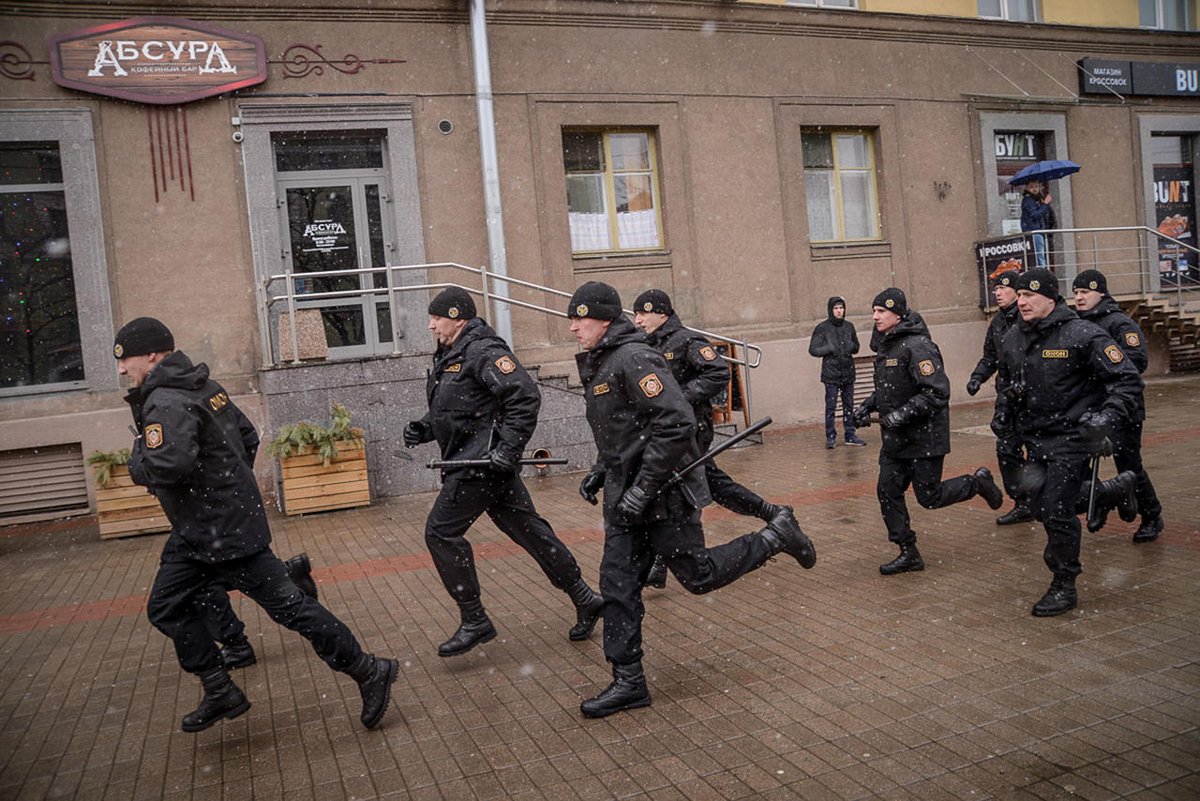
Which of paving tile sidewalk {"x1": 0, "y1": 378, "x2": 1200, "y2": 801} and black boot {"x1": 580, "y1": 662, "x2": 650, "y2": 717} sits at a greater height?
black boot {"x1": 580, "y1": 662, "x2": 650, "y2": 717}

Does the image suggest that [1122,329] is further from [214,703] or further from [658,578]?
[214,703]

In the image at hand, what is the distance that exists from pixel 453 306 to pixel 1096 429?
3.70 m

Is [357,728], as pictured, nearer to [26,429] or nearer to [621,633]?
[621,633]

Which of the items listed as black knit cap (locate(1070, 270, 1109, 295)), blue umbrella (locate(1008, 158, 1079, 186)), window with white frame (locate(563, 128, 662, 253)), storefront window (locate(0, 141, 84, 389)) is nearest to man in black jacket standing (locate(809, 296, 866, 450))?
window with white frame (locate(563, 128, 662, 253))

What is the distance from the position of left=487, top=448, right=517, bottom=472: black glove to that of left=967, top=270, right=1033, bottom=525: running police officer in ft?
11.9

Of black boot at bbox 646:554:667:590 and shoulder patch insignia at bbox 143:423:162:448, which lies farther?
black boot at bbox 646:554:667:590

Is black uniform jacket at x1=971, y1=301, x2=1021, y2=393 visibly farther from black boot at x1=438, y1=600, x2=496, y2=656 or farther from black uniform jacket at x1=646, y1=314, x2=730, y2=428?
black boot at x1=438, y1=600, x2=496, y2=656

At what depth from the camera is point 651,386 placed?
4742 millimetres

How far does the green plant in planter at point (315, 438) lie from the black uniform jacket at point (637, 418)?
645 centimetres

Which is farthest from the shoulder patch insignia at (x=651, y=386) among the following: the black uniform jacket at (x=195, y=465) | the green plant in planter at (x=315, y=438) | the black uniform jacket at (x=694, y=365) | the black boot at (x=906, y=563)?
the green plant in planter at (x=315, y=438)

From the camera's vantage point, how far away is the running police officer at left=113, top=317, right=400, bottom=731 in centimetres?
466

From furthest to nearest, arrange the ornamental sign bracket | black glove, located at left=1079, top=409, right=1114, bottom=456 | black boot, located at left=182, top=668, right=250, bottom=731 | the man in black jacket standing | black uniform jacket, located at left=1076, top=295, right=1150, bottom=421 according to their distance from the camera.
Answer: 1. the man in black jacket standing
2. the ornamental sign bracket
3. black uniform jacket, located at left=1076, top=295, right=1150, bottom=421
4. black glove, located at left=1079, top=409, right=1114, bottom=456
5. black boot, located at left=182, top=668, right=250, bottom=731

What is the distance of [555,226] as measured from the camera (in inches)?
567

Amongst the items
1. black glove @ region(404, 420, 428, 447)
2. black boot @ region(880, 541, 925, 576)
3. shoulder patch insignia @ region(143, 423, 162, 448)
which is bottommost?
black boot @ region(880, 541, 925, 576)
